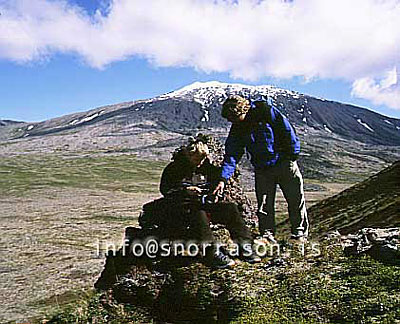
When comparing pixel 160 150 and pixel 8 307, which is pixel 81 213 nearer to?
pixel 8 307

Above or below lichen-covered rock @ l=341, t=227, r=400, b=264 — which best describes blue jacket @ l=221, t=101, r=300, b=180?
above

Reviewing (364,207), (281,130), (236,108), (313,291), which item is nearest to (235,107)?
(236,108)

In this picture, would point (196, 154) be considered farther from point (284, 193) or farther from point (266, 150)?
point (284, 193)

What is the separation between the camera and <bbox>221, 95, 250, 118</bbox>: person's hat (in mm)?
8023

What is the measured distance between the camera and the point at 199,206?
25.6 feet

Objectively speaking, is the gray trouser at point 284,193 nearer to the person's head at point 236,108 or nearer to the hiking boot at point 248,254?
the person's head at point 236,108

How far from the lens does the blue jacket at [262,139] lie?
26.8 ft

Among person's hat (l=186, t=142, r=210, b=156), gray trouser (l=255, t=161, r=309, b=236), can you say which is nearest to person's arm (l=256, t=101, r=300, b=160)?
gray trouser (l=255, t=161, r=309, b=236)

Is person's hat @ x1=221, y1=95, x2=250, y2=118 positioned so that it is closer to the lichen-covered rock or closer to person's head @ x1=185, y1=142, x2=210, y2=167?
person's head @ x1=185, y1=142, x2=210, y2=167

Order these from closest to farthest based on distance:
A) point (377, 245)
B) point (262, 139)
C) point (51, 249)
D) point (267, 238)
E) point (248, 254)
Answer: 1. point (377, 245)
2. point (248, 254)
3. point (262, 139)
4. point (267, 238)
5. point (51, 249)

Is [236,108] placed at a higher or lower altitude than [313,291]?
higher

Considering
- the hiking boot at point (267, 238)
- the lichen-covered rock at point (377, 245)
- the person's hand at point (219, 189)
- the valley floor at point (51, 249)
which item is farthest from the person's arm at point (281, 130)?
the valley floor at point (51, 249)

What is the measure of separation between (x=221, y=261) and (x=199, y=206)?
91cm

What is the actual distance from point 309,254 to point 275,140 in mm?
1963
